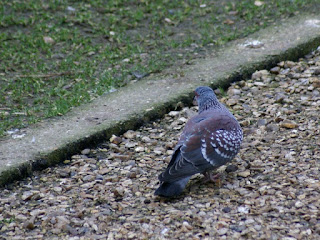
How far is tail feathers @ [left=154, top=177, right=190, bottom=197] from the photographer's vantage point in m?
3.93

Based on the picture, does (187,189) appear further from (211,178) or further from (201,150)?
(201,150)

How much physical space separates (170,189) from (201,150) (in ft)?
1.20

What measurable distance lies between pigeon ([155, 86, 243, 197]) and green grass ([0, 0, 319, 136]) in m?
1.66

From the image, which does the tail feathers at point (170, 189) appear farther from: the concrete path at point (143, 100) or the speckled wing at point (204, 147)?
the concrete path at point (143, 100)

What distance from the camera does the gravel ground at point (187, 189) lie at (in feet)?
11.9

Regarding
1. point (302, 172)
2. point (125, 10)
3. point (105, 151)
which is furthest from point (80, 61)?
point (302, 172)

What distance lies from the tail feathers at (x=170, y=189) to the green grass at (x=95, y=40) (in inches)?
67.7

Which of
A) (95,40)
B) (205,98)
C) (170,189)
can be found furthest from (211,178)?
(95,40)

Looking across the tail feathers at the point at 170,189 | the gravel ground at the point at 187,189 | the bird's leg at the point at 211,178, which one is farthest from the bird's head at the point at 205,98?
the tail feathers at the point at 170,189

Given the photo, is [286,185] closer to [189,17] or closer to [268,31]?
[268,31]

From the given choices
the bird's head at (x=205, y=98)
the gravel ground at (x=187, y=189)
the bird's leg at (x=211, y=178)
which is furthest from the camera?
the bird's head at (x=205, y=98)

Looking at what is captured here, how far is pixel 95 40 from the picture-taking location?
22.6 ft

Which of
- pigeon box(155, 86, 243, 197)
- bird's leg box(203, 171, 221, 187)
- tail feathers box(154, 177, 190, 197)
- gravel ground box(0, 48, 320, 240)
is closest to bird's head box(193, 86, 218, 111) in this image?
pigeon box(155, 86, 243, 197)

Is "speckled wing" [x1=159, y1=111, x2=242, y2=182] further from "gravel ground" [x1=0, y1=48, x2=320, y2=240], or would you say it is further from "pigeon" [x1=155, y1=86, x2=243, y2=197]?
"gravel ground" [x1=0, y1=48, x2=320, y2=240]
